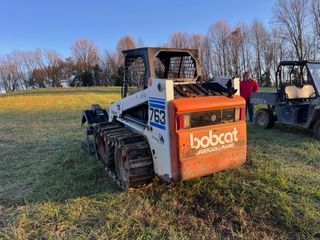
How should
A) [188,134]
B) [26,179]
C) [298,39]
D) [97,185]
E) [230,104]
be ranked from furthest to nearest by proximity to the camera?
[298,39], [26,179], [97,185], [230,104], [188,134]

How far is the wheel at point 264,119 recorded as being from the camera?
846 centimetres

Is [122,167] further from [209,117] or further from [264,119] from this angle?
[264,119]

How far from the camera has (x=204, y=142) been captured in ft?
11.9

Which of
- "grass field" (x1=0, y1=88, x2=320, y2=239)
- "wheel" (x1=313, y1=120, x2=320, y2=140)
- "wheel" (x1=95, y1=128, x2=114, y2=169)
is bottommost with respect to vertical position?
"grass field" (x1=0, y1=88, x2=320, y2=239)

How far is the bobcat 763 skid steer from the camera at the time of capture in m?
3.49

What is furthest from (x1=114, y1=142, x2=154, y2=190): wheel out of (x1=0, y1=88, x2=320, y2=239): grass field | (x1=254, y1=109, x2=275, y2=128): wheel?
(x1=254, y1=109, x2=275, y2=128): wheel

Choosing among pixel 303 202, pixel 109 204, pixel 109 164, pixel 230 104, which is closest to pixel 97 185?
pixel 109 164

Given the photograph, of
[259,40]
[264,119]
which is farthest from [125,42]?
[264,119]

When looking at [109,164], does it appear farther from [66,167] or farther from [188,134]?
[188,134]

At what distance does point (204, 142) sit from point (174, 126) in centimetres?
48

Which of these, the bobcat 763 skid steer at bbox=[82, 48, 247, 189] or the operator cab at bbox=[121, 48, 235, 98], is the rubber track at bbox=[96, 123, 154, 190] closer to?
the bobcat 763 skid steer at bbox=[82, 48, 247, 189]

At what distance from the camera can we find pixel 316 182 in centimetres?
432

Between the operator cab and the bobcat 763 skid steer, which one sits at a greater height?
the operator cab

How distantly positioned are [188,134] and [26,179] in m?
3.22
